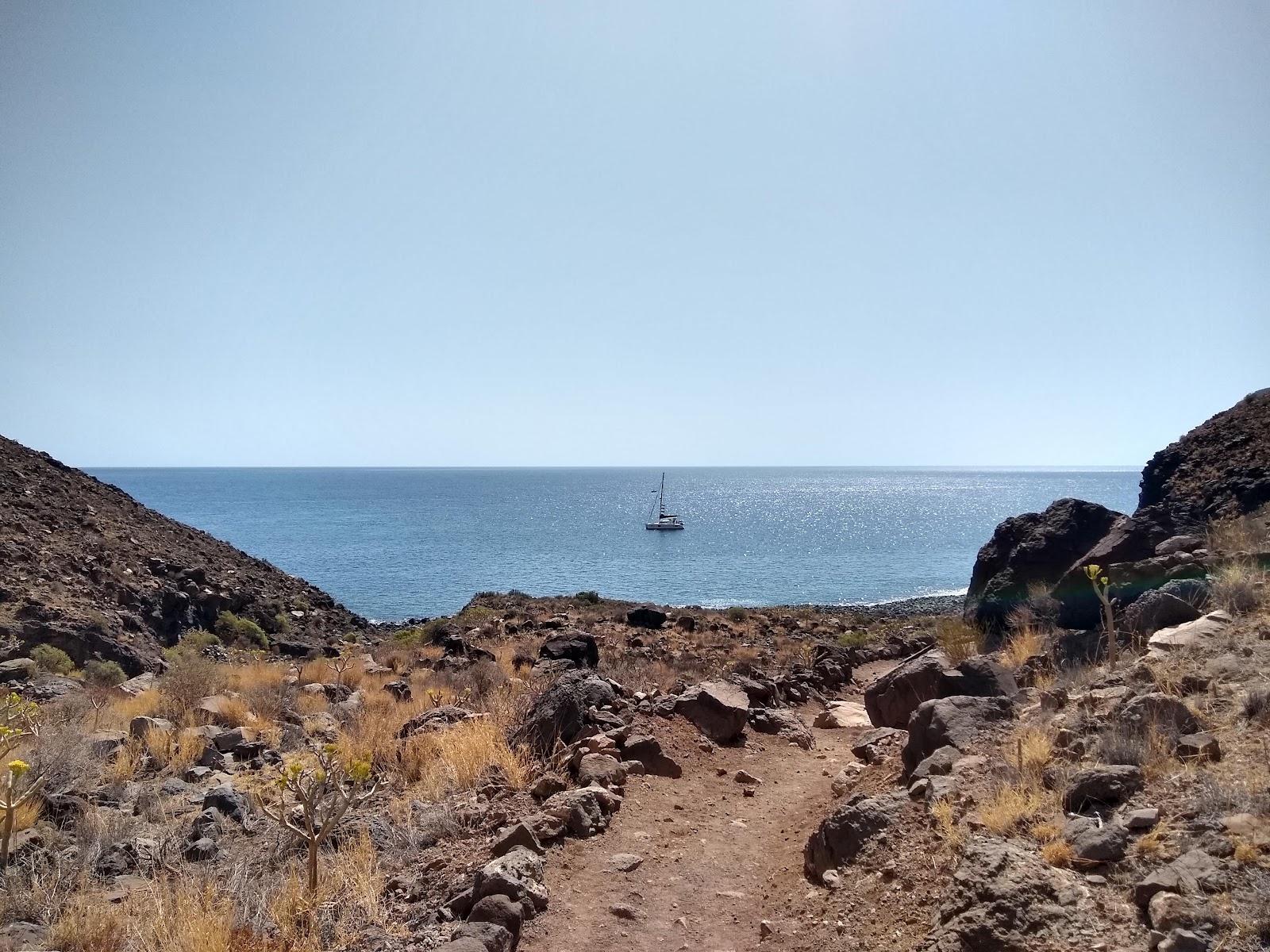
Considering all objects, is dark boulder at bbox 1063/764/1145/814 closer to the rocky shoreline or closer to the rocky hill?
the rocky shoreline

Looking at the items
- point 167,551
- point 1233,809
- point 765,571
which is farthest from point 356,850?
point 765,571

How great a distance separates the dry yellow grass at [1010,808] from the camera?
495cm

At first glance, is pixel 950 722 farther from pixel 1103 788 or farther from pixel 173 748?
pixel 173 748

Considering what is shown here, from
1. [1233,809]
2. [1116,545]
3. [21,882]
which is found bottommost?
[21,882]

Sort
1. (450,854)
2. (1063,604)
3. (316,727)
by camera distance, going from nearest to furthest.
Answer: (450,854)
(1063,604)
(316,727)

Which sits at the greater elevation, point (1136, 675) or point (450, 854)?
point (1136, 675)

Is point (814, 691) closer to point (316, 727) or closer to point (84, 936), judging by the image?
point (316, 727)

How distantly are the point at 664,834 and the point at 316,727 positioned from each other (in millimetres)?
6867

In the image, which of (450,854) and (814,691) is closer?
(450,854)

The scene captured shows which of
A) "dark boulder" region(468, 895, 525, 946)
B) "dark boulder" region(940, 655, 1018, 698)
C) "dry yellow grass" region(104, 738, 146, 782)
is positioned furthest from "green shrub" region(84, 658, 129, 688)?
"dark boulder" region(940, 655, 1018, 698)

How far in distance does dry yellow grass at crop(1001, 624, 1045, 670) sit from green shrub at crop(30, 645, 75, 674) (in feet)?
62.8

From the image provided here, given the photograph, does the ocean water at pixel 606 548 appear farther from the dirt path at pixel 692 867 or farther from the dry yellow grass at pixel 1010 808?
the dry yellow grass at pixel 1010 808

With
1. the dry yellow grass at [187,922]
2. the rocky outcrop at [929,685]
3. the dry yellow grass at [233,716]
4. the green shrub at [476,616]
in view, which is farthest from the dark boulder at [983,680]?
the green shrub at [476,616]

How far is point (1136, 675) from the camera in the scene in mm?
6684
